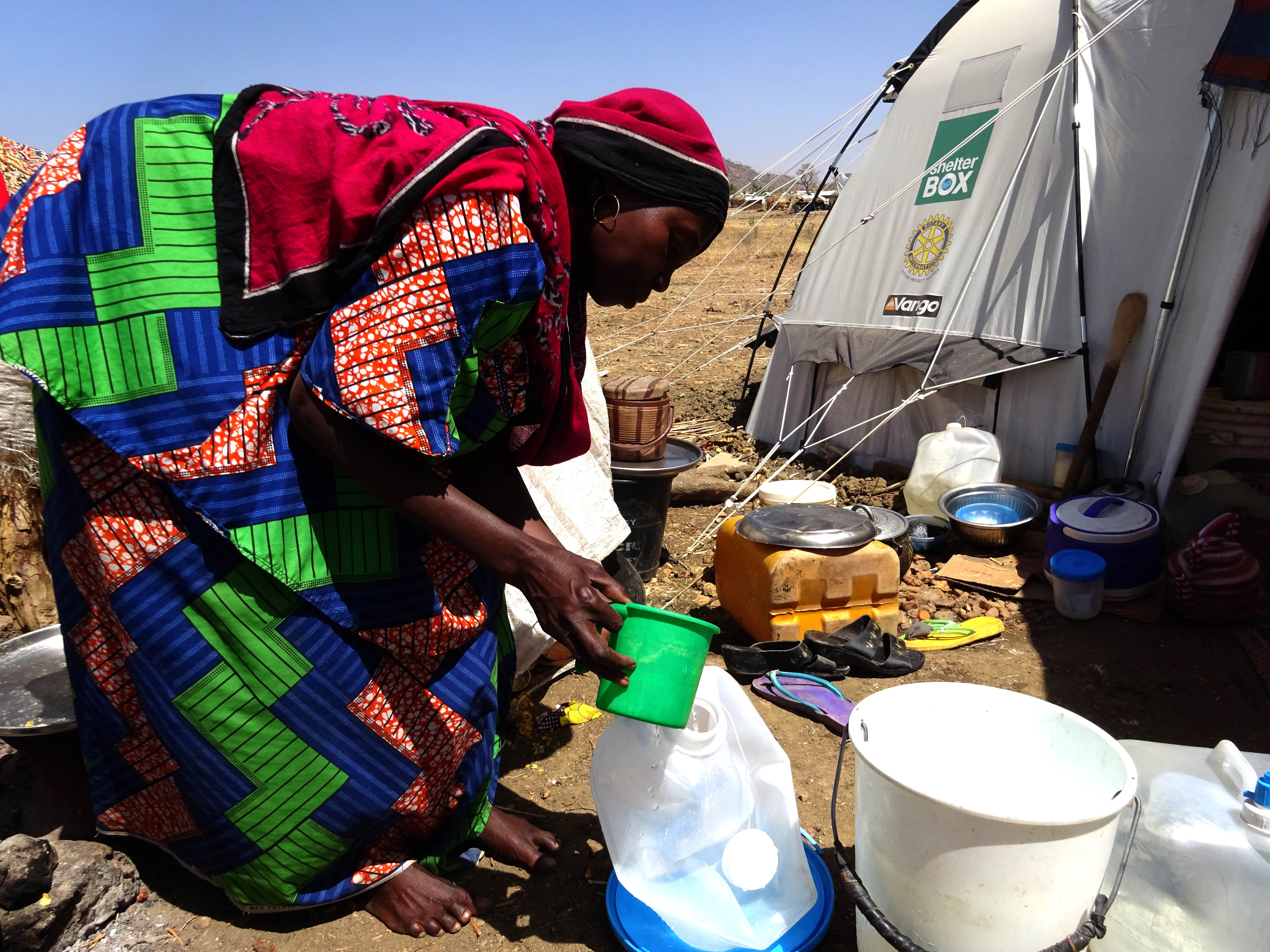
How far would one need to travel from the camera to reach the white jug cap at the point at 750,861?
1.72 m

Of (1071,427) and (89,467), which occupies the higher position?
(89,467)

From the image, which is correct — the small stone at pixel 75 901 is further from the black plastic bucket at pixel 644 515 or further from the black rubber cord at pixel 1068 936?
the black plastic bucket at pixel 644 515

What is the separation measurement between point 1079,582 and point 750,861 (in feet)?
8.53

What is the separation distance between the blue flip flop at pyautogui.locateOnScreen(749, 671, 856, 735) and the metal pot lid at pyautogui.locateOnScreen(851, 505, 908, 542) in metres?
0.88

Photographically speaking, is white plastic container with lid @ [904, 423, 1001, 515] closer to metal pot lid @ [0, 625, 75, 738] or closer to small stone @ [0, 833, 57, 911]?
metal pot lid @ [0, 625, 75, 738]

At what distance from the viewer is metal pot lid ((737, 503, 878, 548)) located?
3342 millimetres

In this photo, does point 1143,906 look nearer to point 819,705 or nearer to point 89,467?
point 819,705

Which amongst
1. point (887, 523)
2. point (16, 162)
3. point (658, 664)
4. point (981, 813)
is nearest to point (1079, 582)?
point (887, 523)

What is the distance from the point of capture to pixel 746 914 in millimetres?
1752

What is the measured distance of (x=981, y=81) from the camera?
5105 mm

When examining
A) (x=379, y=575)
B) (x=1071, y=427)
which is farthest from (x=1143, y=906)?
(x=1071, y=427)

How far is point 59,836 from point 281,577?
1180mm

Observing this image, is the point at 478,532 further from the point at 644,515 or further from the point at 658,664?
the point at 644,515

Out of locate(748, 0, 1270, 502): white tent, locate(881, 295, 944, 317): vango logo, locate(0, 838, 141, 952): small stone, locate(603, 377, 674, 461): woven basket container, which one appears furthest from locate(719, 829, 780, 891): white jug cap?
locate(881, 295, 944, 317): vango logo
